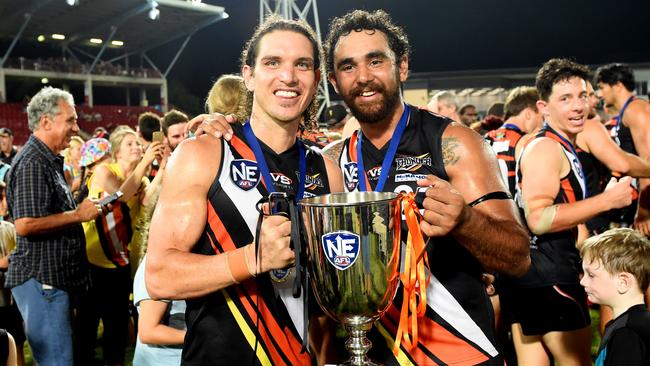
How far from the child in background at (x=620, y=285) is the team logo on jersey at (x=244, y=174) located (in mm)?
1729

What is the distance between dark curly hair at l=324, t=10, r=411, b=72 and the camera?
2.32m

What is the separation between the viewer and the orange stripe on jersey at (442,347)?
83.7 inches

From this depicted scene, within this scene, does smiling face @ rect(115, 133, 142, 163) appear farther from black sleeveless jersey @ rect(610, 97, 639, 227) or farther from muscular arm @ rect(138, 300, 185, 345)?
black sleeveless jersey @ rect(610, 97, 639, 227)

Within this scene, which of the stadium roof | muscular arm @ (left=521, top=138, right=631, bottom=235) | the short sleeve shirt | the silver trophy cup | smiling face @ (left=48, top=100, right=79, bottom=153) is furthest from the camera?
the stadium roof

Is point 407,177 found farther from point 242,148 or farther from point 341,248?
point 341,248

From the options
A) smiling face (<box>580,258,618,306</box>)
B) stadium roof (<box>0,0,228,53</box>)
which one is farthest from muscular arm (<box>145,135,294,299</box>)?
stadium roof (<box>0,0,228,53</box>)

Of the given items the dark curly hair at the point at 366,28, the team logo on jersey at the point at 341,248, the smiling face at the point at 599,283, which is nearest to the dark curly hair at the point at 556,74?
the smiling face at the point at 599,283

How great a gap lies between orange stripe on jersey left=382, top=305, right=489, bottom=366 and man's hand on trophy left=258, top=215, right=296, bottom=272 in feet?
2.56

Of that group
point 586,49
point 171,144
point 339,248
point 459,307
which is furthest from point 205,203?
point 586,49

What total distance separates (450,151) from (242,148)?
2.45 ft

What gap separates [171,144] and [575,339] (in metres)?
3.61

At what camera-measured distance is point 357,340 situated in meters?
1.57

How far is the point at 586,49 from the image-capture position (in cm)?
3456

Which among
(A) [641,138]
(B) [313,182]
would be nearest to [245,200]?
(B) [313,182]
